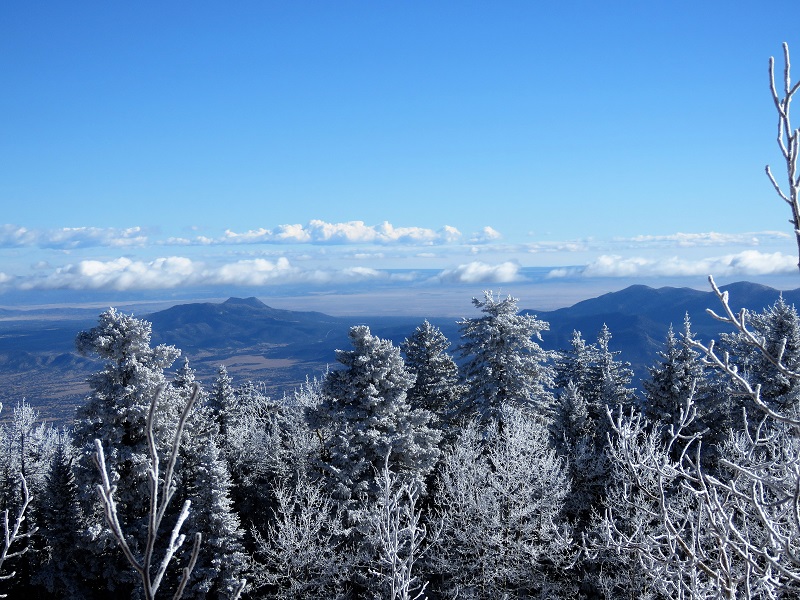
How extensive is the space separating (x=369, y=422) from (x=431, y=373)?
900 centimetres

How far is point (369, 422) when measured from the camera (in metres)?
23.6

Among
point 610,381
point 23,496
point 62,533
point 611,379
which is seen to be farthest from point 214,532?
point 611,379

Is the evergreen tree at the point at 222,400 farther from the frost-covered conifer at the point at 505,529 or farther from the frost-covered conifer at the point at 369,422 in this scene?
Result: the frost-covered conifer at the point at 505,529

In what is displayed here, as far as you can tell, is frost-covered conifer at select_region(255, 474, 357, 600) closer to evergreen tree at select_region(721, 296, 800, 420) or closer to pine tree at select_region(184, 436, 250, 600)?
pine tree at select_region(184, 436, 250, 600)

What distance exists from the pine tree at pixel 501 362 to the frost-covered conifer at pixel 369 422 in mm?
4490

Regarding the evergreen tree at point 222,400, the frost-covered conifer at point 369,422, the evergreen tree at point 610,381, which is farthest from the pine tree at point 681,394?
the evergreen tree at point 222,400

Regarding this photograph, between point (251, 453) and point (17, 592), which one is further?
point (251, 453)

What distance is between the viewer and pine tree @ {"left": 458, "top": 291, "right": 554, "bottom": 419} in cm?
2797

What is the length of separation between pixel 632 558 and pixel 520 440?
541 cm

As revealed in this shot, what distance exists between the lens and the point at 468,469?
78.5 feet

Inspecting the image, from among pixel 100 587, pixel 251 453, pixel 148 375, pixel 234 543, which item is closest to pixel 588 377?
pixel 251 453

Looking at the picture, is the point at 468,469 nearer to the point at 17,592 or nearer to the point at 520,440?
the point at 520,440

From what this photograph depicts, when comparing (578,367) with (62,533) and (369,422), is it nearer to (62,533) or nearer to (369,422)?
(369,422)

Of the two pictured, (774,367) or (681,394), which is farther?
(681,394)
